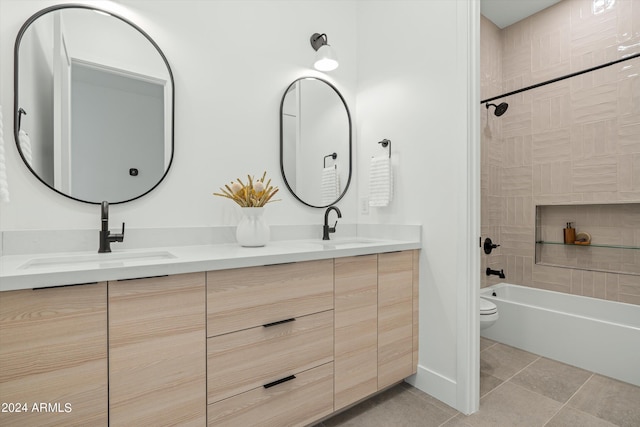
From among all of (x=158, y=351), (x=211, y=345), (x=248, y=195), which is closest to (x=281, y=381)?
(x=211, y=345)

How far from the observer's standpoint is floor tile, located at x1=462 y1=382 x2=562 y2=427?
4.95ft

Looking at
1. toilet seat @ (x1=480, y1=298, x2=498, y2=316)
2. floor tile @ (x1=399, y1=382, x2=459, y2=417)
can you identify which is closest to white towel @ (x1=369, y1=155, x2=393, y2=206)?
toilet seat @ (x1=480, y1=298, x2=498, y2=316)

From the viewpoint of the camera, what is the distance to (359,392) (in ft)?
5.12

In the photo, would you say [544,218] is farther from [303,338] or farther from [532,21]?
[303,338]

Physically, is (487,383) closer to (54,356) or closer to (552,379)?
(552,379)

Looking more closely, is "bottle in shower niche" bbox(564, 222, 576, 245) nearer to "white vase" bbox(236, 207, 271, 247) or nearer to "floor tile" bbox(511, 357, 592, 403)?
"floor tile" bbox(511, 357, 592, 403)

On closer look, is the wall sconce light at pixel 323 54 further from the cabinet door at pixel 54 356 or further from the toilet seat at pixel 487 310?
the toilet seat at pixel 487 310

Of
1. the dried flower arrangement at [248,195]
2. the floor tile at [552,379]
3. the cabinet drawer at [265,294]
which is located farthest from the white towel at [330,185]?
the floor tile at [552,379]

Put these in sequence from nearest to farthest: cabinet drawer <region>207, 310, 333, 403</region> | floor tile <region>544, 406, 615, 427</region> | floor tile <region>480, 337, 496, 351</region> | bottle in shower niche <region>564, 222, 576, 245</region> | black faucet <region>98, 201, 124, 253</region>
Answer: cabinet drawer <region>207, 310, 333, 403</region>, black faucet <region>98, 201, 124, 253</region>, floor tile <region>544, 406, 615, 427</region>, floor tile <region>480, 337, 496, 351</region>, bottle in shower niche <region>564, 222, 576, 245</region>

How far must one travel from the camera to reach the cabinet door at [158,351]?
965 mm

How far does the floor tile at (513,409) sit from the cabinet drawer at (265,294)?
3.20 feet

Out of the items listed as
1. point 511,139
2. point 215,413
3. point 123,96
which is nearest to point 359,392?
point 215,413

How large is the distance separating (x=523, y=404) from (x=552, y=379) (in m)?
0.43

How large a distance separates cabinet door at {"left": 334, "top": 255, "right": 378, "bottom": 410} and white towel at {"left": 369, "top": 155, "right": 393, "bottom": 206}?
55 centimetres
